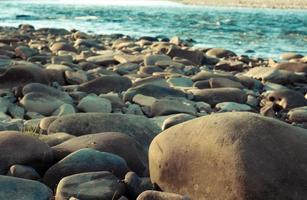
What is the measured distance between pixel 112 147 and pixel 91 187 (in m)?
0.63

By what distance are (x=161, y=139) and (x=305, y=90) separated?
5.22 m

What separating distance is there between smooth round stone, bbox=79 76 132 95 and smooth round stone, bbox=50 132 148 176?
2796 mm

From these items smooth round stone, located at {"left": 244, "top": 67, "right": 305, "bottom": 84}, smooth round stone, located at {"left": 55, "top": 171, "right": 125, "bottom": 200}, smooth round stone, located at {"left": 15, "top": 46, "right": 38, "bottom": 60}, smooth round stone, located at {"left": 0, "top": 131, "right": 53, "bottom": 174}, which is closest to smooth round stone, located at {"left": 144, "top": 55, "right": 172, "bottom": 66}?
smooth round stone, located at {"left": 244, "top": 67, "right": 305, "bottom": 84}

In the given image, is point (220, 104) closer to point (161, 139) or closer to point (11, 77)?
point (11, 77)

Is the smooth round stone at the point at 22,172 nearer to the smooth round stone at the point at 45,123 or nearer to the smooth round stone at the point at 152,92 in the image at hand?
the smooth round stone at the point at 45,123

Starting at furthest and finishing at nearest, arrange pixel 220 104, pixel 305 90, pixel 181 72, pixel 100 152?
pixel 181 72
pixel 305 90
pixel 220 104
pixel 100 152

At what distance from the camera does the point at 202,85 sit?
6.99 metres

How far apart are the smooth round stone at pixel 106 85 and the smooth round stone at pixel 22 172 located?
3.26 metres

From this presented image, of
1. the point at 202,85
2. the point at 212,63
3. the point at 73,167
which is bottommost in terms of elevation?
the point at 212,63

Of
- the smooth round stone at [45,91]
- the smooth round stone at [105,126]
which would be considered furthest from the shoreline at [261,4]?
the smooth round stone at [105,126]

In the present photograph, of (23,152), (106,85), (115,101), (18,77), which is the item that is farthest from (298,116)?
(23,152)

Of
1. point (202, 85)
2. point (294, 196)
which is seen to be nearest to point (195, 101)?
point (202, 85)

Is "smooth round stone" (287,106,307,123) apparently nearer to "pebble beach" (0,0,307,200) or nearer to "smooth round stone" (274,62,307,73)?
"pebble beach" (0,0,307,200)

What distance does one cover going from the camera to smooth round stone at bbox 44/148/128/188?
116 inches
